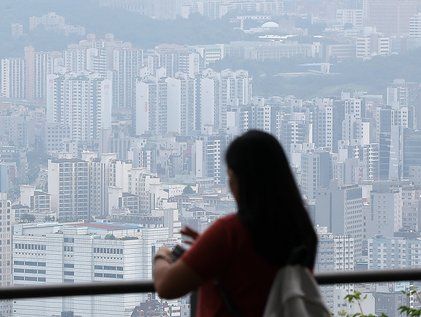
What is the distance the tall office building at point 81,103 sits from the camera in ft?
159

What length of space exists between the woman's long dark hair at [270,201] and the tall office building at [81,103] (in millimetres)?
46349

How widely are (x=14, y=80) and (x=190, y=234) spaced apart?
5167 centimetres

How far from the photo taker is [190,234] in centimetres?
126

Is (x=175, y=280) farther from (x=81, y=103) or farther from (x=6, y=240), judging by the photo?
(x=81, y=103)

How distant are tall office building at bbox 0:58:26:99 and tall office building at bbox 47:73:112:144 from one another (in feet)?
4.56

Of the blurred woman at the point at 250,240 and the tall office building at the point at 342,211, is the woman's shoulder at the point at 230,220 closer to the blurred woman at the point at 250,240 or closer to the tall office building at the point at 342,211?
the blurred woman at the point at 250,240

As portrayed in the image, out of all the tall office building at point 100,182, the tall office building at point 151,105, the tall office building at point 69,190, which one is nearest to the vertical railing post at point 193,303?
the tall office building at point 100,182

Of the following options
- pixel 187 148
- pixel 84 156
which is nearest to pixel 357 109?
pixel 187 148

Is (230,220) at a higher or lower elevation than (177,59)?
lower

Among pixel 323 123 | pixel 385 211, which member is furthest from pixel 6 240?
pixel 323 123

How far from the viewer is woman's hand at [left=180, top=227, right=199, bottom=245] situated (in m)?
1.25

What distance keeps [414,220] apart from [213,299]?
36.3 m

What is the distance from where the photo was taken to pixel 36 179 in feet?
139

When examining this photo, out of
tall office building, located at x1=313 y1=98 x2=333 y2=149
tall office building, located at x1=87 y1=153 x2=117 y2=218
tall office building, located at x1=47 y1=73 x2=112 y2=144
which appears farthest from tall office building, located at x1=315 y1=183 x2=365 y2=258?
tall office building, located at x1=47 y1=73 x2=112 y2=144
